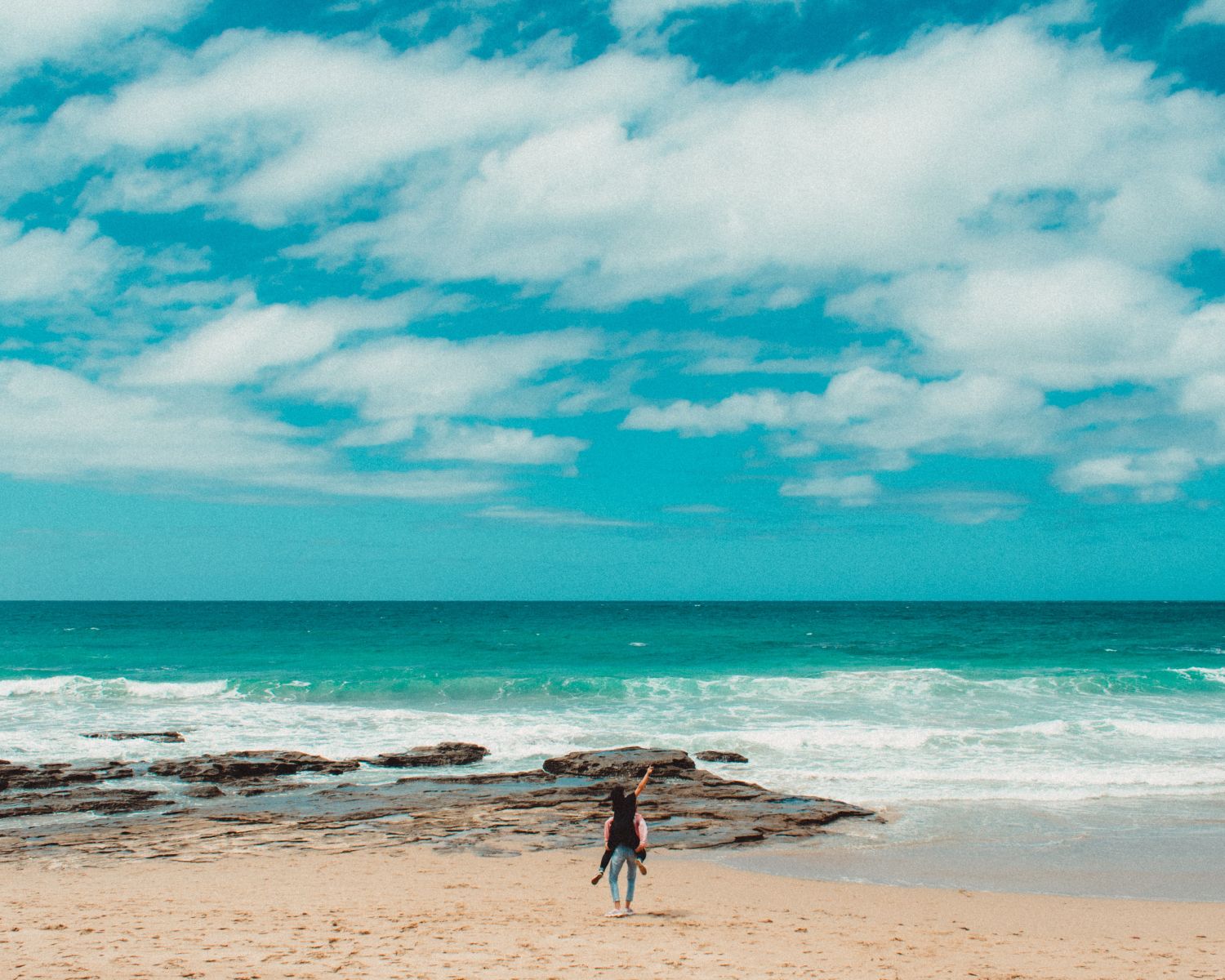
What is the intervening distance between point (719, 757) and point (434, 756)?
19.5 ft

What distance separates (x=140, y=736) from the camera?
22453 millimetres

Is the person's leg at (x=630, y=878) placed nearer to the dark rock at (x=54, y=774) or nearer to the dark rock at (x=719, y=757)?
the dark rock at (x=719, y=757)

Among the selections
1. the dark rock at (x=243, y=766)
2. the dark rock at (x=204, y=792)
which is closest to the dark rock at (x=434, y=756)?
the dark rock at (x=243, y=766)

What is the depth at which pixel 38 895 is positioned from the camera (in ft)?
35.4

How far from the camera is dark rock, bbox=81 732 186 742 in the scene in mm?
22125

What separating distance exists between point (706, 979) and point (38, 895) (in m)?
7.71

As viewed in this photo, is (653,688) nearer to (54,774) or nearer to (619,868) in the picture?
(54,774)

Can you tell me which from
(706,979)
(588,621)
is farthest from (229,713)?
(588,621)

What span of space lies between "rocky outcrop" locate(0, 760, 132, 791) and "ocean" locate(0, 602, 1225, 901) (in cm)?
178

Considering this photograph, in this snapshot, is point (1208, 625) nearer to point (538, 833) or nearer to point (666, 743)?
point (666, 743)

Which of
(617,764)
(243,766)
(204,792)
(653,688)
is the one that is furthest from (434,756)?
(653,688)

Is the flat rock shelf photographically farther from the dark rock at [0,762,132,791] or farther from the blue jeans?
the blue jeans

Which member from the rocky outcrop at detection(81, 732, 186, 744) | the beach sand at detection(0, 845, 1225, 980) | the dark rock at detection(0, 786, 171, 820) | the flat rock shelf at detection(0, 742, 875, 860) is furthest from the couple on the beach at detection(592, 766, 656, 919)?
the rocky outcrop at detection(81, 732, 186, 744)

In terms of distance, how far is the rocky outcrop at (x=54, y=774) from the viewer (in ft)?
56.1
